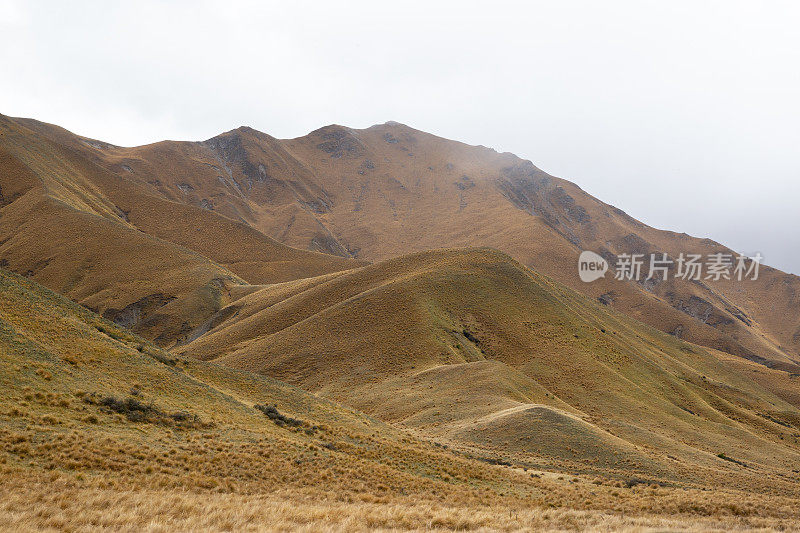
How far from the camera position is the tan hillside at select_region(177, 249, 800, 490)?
4019 cm

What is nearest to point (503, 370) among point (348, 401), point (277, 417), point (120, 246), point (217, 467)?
point (348, 401)

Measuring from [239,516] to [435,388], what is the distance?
38.8 m

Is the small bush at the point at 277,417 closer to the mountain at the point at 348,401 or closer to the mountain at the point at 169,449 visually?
the mountain at the point at 169,449

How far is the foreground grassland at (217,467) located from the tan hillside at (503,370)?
7747mm

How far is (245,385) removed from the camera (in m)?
36.3

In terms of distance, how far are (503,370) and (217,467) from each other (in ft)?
129

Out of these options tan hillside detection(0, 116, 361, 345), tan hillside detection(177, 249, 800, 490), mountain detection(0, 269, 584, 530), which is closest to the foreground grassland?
mountain detection(0, 269, 584, 530)

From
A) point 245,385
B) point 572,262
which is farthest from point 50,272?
point 572,262

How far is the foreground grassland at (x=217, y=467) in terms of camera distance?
1482 cm

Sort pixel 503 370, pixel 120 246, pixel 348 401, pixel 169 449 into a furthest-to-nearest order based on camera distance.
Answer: pixel 120 246
pixel 503 370
pixel 348 401
pixel 169 449

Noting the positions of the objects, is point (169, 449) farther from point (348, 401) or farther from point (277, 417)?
point (348, 401)

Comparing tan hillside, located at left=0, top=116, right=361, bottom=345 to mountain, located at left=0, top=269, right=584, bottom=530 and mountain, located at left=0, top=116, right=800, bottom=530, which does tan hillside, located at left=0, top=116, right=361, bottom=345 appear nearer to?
mountain, located at left=0, top=116, right=800, bottom=530

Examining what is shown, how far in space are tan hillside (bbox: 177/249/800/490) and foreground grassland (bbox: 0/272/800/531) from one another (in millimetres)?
7747

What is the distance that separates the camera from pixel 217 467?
20.1m
